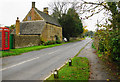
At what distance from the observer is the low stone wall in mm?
17402

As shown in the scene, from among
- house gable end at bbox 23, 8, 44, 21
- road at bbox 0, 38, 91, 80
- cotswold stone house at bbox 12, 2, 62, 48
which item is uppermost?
house gable end at bbox 23, 8, 44, 21

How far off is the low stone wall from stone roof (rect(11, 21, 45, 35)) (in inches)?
138

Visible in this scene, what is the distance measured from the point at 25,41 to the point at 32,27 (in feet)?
33.8

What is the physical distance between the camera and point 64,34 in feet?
149

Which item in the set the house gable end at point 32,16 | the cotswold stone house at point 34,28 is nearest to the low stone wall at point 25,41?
the cotswold stone house at point 34,28

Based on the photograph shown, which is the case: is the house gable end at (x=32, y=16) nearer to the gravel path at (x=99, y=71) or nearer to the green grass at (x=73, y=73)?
the gravel path at (x=99, y=71)

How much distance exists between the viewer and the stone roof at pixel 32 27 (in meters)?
27.5

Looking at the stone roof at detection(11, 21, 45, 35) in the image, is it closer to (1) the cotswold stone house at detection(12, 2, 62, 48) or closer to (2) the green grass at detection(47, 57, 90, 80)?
(1) the cotswold stone house at detection(12, 2, 62, 48)

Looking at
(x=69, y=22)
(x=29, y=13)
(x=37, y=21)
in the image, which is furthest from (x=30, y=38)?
(x=69, y=22)

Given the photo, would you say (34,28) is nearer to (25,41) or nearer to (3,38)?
(25,41)

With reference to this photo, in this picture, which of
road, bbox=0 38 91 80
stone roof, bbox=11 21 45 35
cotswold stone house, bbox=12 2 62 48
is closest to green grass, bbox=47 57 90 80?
road, bbox=0 38 91 80

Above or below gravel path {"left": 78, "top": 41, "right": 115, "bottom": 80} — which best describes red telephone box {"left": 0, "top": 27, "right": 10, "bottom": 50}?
above

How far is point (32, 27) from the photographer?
96.4 ft

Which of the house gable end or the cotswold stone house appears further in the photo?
the house gable end
